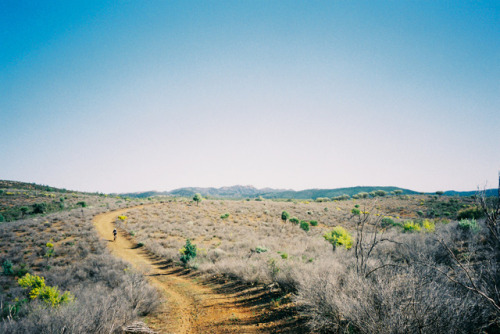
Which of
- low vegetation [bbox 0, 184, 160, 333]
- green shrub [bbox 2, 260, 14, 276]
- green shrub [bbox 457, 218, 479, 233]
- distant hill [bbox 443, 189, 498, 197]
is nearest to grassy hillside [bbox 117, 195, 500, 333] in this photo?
green shrub [bbox 457, 218, 479, 233]

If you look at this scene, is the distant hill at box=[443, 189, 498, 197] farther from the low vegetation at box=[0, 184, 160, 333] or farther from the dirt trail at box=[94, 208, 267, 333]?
the low vegetation at box=[0, 184, 160, 333]

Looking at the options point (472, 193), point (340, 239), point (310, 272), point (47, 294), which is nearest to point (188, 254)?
point (47, 294)

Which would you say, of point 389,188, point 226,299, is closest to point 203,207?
point 226,299

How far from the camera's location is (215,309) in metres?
6.62

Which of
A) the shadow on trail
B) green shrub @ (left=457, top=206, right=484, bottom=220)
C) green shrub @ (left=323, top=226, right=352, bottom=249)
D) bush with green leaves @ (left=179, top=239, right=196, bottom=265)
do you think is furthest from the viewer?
green shrub @ (left=457, top=206, right=484, bottom=220)

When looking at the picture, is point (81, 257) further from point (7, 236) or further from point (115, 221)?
point (115, 221)

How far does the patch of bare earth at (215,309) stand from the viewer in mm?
5477

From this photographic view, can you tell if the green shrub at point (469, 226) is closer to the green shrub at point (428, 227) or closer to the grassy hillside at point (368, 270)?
→ the grassy hillside at point (368, 270)

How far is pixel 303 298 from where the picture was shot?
544 centimetres

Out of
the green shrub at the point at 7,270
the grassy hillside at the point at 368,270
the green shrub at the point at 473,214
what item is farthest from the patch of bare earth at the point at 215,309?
the green shrub at the point at 473,214

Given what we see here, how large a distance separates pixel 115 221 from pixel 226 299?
71.6 feet

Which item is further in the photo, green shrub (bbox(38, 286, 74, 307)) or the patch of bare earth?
the patch of bare earth

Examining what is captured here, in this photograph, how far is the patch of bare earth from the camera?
548 cm

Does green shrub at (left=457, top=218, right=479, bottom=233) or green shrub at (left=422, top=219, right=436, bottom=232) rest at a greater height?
green shrub at (left=457, top=218, right=479, bottom=233)
